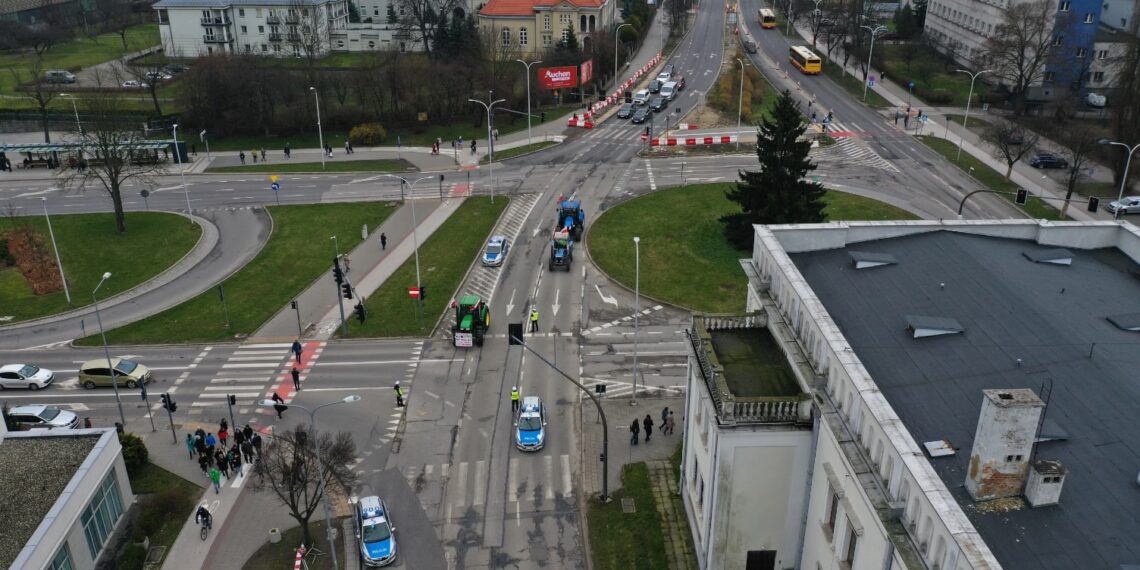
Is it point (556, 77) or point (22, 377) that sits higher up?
point (556, 77)

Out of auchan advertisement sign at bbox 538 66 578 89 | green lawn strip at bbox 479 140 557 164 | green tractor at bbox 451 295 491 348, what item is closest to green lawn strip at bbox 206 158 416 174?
green lawn strip at bbox 479 140 557 164

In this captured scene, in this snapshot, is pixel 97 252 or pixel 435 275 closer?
pixel 435 275

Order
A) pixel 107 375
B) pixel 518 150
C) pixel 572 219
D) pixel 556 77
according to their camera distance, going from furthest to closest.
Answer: pixel 556 77 < pixel 518 150 < pixel 572 219 < pixel 107 375

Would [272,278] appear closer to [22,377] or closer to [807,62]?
[22,377]

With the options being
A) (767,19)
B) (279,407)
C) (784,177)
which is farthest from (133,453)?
(767,19)

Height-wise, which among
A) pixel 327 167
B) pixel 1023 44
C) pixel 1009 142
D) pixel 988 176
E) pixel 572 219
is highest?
pixel 1023 44
